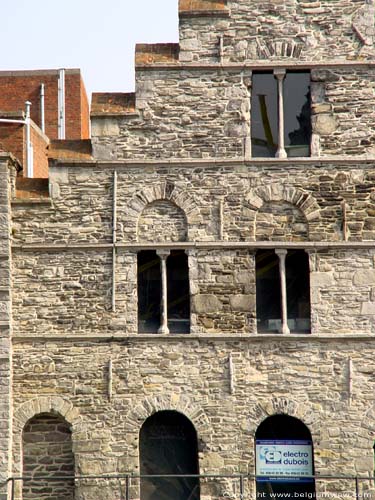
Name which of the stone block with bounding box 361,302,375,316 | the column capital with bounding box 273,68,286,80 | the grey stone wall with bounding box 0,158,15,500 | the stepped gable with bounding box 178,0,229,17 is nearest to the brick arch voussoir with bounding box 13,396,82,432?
the grey stone wall with bounding box 0,158,15,500

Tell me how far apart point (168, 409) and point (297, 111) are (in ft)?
22.8

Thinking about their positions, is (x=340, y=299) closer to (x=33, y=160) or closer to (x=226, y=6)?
(x=226, y=6)

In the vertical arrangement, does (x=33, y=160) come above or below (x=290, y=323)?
above

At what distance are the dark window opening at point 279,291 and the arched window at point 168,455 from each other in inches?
106

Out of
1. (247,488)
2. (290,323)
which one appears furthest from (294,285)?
(247,488)

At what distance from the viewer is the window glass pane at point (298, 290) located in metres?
25.6

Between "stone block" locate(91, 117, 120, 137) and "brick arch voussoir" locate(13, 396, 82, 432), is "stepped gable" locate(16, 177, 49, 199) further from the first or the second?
"brick arch voussoir" locate(13, 396, 82, 432)

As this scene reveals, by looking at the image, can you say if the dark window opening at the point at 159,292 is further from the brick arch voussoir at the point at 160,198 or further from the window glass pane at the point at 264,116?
the window glass pane at the point at 264,116

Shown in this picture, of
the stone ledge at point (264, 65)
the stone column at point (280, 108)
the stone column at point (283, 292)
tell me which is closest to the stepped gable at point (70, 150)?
the stone ledge at point (264, 65)

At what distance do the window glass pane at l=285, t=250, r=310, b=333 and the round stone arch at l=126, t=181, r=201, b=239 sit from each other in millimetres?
2236

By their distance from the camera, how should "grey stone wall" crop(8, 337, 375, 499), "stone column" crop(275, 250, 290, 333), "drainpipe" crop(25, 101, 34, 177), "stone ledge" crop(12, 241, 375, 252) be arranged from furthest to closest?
"drainpipe" crop(25, 101, 34, 177)
"stone ledge" crop(12, 241, 375, 252)
"stone column" crop(275, 250, 290, 333)
"grey stone wall" crop(8, 337, 375, 499)

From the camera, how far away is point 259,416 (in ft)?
82.1

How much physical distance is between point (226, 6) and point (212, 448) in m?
9.42

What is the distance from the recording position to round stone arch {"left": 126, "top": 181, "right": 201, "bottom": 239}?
84.2 ft
